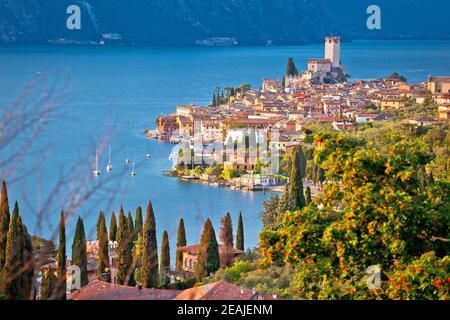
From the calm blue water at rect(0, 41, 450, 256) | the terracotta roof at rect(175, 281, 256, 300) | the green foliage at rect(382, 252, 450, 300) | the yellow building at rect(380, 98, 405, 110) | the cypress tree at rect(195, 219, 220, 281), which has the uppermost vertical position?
the green foliage at rect(382, 252, 450, 300)

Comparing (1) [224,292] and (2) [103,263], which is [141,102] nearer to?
(2) [103,263]

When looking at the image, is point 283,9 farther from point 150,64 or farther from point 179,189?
point 179,189

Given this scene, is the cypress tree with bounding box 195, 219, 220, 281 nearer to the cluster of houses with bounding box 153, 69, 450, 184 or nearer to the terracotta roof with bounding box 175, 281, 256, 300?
the terracotta roof with bounding box 175, 281, 256, 300

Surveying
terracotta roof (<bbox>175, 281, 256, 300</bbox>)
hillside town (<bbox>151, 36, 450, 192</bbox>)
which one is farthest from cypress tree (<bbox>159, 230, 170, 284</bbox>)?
hillside town (<bbox>151, 36, 450, 192</bbox>)

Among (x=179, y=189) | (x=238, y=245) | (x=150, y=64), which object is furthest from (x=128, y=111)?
(x=150, y=64)
